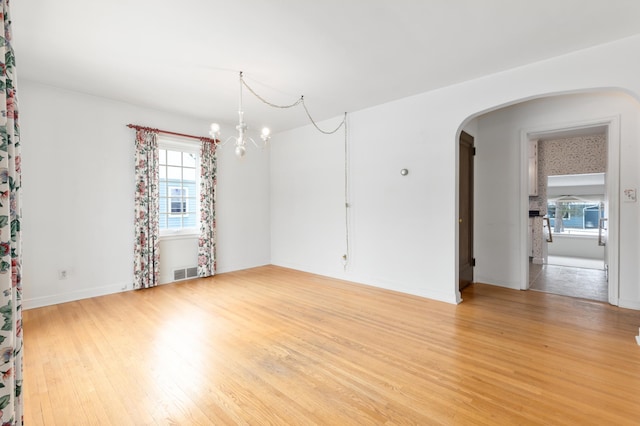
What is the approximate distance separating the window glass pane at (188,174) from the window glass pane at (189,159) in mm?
92

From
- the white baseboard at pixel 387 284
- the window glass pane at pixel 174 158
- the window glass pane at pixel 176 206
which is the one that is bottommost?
the white baseboard at pixel 387 284

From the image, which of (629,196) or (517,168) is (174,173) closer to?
(517,168)

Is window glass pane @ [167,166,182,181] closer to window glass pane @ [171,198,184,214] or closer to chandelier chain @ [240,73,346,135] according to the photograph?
window glass pane @ [171,198,184,214]

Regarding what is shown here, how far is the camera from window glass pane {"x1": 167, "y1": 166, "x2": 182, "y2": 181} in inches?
200

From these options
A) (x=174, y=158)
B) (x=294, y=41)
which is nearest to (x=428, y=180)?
(x=294, y=41)

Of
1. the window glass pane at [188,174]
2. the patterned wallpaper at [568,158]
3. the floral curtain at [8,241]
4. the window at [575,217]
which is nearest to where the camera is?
the floral curtain at [8,241]

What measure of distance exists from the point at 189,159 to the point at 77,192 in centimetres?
179

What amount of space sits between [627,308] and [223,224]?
602 centimetres

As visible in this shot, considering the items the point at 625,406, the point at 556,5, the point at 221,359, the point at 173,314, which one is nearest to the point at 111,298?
the point at 173,314

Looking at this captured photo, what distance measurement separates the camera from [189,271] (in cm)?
519

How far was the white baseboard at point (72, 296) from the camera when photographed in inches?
146

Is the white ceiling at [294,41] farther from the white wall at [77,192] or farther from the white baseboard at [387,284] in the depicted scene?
the white baseboard at [387,284]

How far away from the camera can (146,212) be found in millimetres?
4555

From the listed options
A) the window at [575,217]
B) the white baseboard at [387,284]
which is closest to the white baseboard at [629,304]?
the white baseboard at [387,284]
